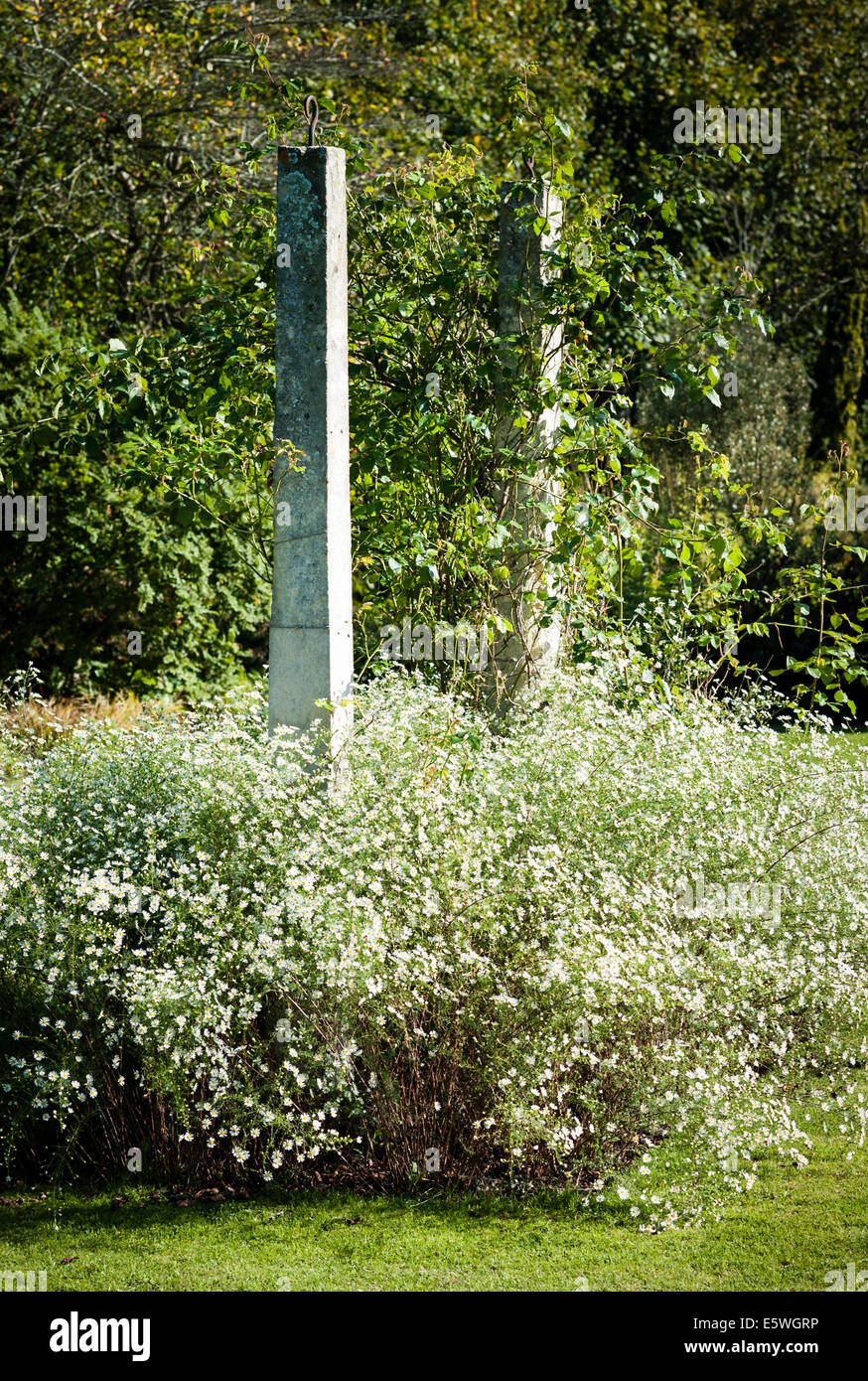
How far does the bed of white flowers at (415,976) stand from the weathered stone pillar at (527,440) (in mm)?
1492

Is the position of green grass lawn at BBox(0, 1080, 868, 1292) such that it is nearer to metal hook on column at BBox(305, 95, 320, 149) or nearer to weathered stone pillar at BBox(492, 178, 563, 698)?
weathered stone pillar at BBox(492, 178, 563, 698)

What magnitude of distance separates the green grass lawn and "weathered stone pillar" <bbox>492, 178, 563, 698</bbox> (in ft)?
9.05

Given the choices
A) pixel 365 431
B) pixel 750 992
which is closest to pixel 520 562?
pixel 365 431

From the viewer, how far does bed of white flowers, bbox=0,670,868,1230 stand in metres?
3.83

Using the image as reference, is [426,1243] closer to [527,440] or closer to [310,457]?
[310,457]

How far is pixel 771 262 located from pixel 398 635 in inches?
515

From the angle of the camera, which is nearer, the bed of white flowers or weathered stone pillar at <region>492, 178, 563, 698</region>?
the bed of white flowers

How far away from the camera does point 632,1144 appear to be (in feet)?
13.8

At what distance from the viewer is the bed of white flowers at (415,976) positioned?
12.6 ft

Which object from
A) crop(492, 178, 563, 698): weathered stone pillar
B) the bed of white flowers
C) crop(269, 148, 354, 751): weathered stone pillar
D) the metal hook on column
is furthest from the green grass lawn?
the metal hook on column

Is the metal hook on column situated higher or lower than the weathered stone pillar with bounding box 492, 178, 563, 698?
higher

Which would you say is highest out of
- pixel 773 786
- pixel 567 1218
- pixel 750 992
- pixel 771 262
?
pixel 771 262
